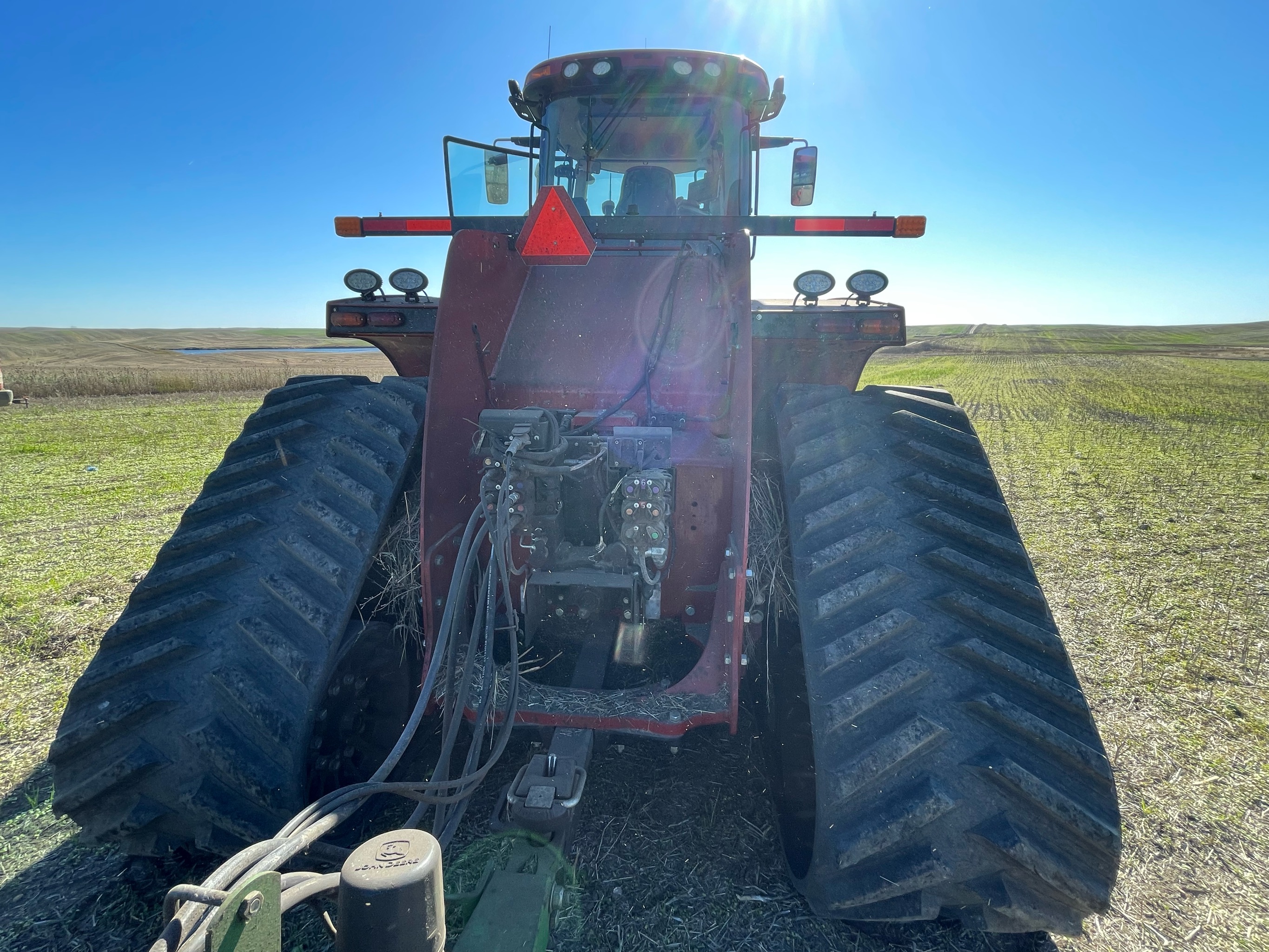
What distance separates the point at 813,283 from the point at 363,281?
225cm

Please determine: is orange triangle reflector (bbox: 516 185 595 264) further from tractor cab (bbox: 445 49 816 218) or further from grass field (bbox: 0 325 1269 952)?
grass field (bbox: 0 325 1269 952)

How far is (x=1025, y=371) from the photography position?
26.2m

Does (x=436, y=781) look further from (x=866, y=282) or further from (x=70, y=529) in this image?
(x=70, y=529)

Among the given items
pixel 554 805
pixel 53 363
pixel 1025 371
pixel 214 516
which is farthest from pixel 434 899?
pixel 53 363

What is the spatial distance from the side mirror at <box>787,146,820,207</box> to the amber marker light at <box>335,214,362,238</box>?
2.35 meters

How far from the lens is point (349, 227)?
10.8 ft

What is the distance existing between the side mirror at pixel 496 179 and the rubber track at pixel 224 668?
2062 millimetres

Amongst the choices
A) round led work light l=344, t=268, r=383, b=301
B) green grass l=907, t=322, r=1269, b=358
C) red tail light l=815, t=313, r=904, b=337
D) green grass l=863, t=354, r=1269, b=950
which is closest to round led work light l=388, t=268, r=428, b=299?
Answer: round led work light l=344, t=268, r=383, b=301

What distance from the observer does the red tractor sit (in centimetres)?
170

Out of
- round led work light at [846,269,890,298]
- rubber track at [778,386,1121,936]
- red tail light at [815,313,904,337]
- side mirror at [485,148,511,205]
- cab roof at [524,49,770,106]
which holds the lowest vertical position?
rubber track at [778,386,1121,936]

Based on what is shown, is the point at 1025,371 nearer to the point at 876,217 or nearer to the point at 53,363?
the point at 876,217

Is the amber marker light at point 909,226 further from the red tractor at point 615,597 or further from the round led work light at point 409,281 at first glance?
the round led work light at point 409,281

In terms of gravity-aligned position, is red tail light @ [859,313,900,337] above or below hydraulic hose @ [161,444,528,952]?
above

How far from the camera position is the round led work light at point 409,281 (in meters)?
3.61
